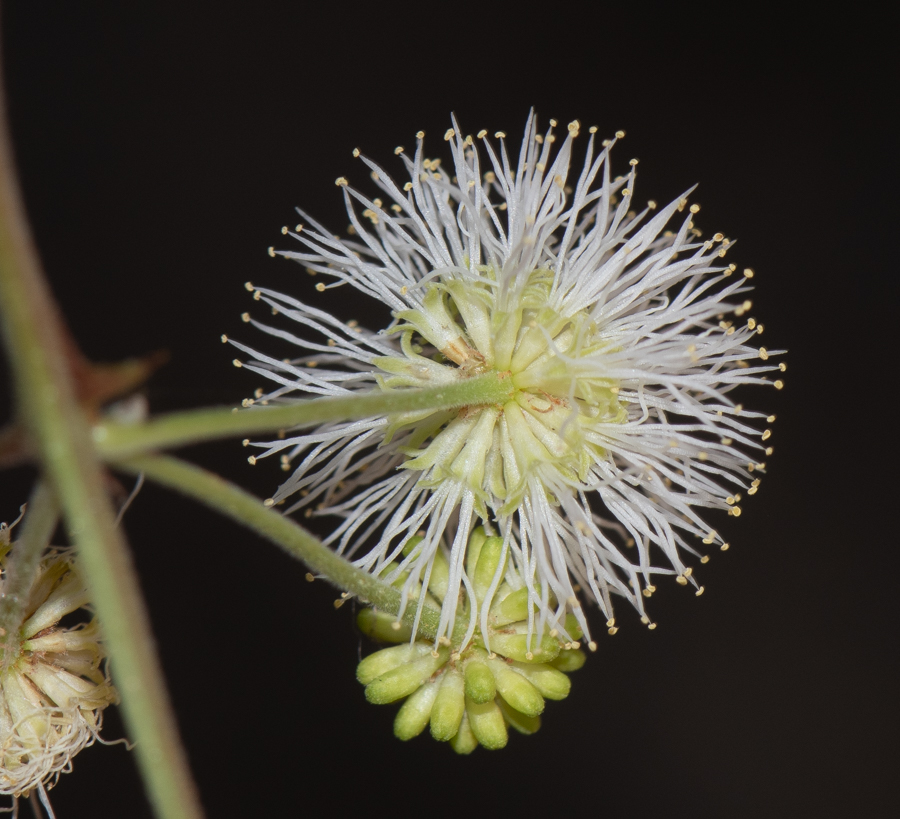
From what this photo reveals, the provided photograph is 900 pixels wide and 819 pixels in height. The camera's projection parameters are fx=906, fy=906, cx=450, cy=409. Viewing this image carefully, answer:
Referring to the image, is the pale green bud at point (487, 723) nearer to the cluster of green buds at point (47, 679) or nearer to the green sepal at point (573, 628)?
the green sepal at point (573, 628)

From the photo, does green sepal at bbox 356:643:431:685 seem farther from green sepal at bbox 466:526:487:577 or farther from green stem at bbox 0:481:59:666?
green stem at bbox 0:481:59:666

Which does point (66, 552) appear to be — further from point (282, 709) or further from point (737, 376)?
point (282, 709)

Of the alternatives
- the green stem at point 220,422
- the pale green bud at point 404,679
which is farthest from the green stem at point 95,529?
the pale green bud at point 404,679

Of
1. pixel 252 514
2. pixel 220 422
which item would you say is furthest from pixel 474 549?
pixel 220 422

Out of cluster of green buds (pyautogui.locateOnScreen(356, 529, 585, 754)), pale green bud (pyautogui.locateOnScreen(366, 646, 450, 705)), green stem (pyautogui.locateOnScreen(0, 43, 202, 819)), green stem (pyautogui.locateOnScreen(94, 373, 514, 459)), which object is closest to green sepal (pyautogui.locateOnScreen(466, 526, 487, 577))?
cluster of green buds (pyautogui.locateOnScreen(356, 529, 585, 754))

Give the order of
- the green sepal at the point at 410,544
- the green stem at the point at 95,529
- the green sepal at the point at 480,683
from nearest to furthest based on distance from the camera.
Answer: the green stem at the point at 95,529 < the green sepal at the point at 480,683 < the green sepal at the point at 410,544
